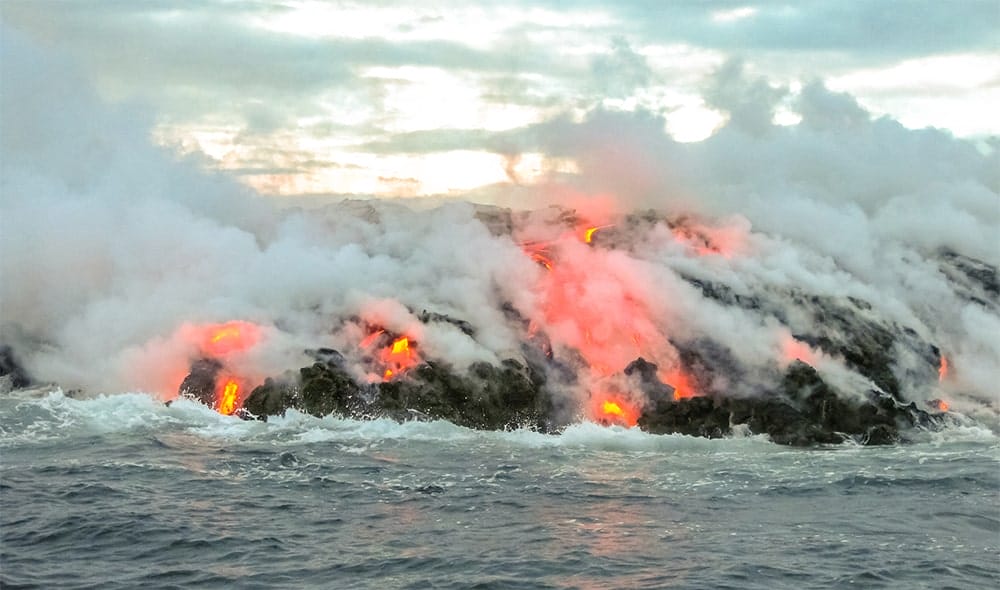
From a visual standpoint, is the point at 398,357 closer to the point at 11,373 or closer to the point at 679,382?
the point at 679,382

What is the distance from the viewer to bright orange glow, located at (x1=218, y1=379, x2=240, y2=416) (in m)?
34.6

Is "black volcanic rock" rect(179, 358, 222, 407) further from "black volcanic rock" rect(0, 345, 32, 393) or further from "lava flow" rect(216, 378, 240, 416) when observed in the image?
"black volcanic rock" rect(0, 345, 32, 393)

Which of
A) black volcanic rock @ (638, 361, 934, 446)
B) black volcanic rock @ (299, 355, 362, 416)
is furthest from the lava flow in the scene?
black volcanic rock @ (638, 361, 934, 446)

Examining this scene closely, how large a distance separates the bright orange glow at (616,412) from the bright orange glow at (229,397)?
13.2m

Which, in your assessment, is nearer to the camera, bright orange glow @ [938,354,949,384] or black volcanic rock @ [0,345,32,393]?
black volcanic rock @ [0,345,32,393]

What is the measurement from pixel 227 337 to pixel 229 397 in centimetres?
365

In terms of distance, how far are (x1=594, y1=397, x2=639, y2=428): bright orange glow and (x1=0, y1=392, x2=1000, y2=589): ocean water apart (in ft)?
5.83

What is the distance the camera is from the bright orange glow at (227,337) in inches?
1467

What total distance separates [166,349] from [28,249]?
15736mm

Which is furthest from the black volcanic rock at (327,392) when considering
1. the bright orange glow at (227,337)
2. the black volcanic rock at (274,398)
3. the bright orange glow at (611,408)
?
the bright orange glow at (611,408)

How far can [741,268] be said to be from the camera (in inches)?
1789

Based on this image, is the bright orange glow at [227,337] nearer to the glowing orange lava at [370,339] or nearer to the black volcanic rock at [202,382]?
the black volcanic rock at [202,382]

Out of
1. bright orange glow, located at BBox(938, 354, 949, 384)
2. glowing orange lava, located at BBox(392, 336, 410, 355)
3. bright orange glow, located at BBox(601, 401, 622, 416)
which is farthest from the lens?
bright orange glow, located at BBox(938, 354, 949, 384)

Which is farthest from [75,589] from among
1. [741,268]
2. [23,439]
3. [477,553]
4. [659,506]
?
[741,268]
